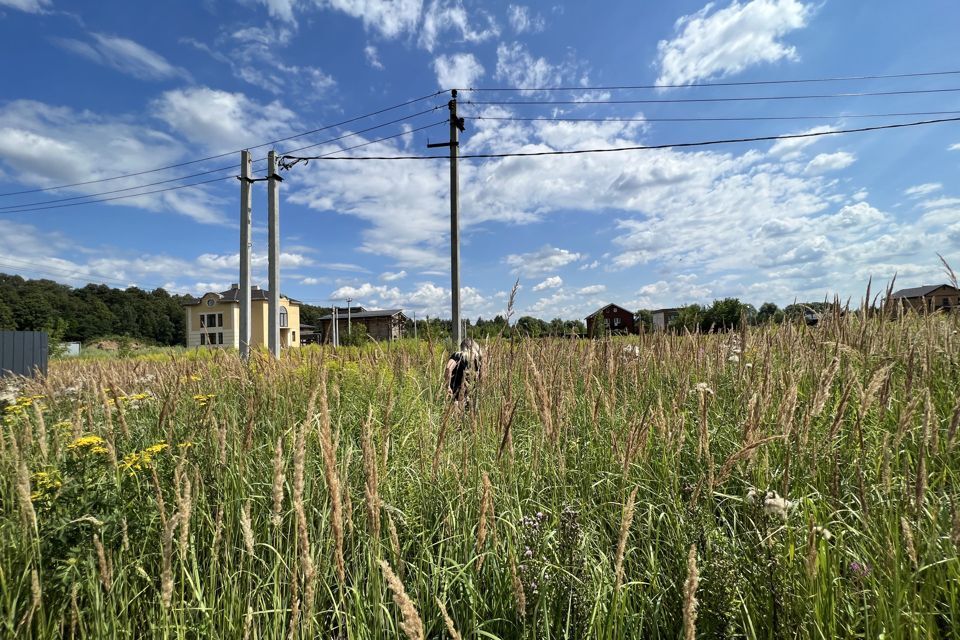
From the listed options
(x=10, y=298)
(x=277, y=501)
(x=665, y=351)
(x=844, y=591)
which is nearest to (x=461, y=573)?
(x=277, y=501)

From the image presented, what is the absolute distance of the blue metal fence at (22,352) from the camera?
8.91 m

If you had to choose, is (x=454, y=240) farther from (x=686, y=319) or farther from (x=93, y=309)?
(x=93, y=309)

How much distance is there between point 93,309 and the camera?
61844 mm

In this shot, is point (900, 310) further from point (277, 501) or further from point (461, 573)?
point (277, 501)

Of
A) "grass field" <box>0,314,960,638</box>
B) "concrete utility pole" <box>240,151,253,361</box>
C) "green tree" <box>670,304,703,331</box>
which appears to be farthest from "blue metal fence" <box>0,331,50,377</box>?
"green tree" <box>670,304,703,331</box>

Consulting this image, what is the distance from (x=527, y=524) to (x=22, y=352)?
1248cm

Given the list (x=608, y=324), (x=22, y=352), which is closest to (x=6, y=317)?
(x=22, y=352)

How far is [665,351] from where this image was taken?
369cm

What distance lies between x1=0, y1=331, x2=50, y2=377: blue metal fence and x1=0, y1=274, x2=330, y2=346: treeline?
46.8 metres

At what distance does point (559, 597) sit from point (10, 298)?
81.4 m

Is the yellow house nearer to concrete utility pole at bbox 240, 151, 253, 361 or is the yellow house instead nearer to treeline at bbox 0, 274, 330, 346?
treeline at bbox 0, 274, 330, 346

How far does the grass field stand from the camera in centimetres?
121

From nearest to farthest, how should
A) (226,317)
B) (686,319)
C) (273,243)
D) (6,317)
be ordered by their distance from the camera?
(686,319)
(273,243)
(226,317)
(6,317)

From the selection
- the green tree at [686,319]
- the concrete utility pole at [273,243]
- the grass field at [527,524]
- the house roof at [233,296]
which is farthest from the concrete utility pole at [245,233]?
the house roof at [233,296]
